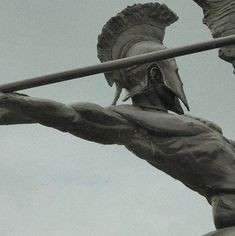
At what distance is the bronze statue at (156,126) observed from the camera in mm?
9969

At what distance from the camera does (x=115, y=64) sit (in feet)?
31.9

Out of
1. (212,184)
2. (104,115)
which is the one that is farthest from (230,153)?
(104,115)

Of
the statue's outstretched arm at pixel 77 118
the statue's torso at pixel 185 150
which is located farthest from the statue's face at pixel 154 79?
the statue's outstretched arm at pixel 77 118

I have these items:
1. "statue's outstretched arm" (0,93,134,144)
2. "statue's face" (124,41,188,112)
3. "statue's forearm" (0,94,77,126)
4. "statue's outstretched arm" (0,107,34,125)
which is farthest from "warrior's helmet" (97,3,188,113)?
"statue's outstretched arm" (0,107,34,125)

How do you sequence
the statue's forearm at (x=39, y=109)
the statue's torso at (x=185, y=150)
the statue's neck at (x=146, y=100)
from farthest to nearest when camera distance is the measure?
the statue's neck at (x=146, y=100)
the statue's torso at (x=185, y=150)
the statue's forearm at (x=39, y=109)

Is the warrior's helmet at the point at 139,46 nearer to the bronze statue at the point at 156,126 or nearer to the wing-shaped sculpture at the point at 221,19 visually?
the bronze statue at the point at 156,126

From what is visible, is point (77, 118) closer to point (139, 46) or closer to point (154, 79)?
point (154, 79)

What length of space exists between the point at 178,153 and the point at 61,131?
94 cm

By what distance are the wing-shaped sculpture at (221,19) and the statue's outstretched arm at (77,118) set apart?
131 cm

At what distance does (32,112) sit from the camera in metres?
9.90

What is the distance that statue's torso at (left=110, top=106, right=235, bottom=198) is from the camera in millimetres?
10094

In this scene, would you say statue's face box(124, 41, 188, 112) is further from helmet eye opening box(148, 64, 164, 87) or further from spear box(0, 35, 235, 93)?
spear box(0, 35, 235, 93)

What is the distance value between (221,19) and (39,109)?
80.7 inches

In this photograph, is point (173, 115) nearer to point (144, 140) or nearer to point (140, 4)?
point (144, 140)
